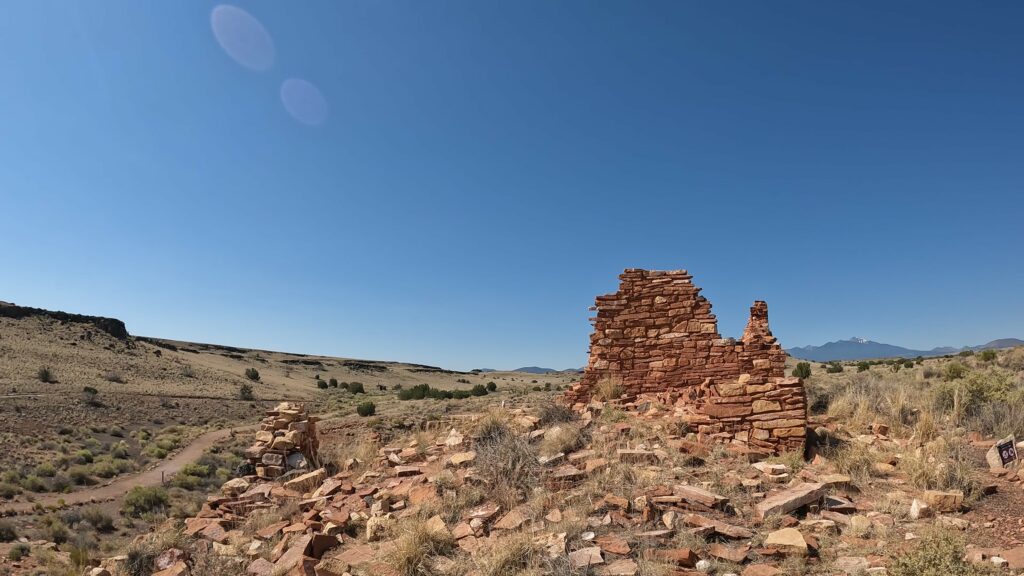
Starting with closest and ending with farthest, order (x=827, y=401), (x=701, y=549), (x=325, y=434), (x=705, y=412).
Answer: (x=701, y=549) → (x=705, y=412) → (x=827, y=401) → (x=325, y=434)

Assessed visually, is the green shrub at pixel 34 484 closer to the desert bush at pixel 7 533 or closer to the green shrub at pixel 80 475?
the green shrub at pixel 80 475

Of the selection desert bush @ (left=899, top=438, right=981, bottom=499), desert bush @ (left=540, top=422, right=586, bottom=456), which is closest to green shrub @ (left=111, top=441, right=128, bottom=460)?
desert bush @ (left=540, top=422, right=586, bottom=456)

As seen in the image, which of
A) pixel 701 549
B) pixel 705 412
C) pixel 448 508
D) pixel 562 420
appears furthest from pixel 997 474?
pixel 448 508

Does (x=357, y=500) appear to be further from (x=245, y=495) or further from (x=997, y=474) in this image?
(x=997, y=474)

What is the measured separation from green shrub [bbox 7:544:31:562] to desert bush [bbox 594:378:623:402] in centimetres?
1330

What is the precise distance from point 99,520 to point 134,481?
256 inches

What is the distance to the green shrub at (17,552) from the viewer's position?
11.3m

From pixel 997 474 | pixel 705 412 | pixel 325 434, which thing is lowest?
pixel 325 434

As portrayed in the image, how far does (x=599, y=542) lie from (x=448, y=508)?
2159 mm

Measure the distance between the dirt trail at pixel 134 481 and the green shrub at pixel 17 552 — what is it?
14.8 feet

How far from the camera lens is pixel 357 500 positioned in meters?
7.59

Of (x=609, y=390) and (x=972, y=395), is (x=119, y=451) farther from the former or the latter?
(x=972, y=395)

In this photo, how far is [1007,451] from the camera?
6508 millimetres

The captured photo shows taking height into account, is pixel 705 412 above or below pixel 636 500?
above
